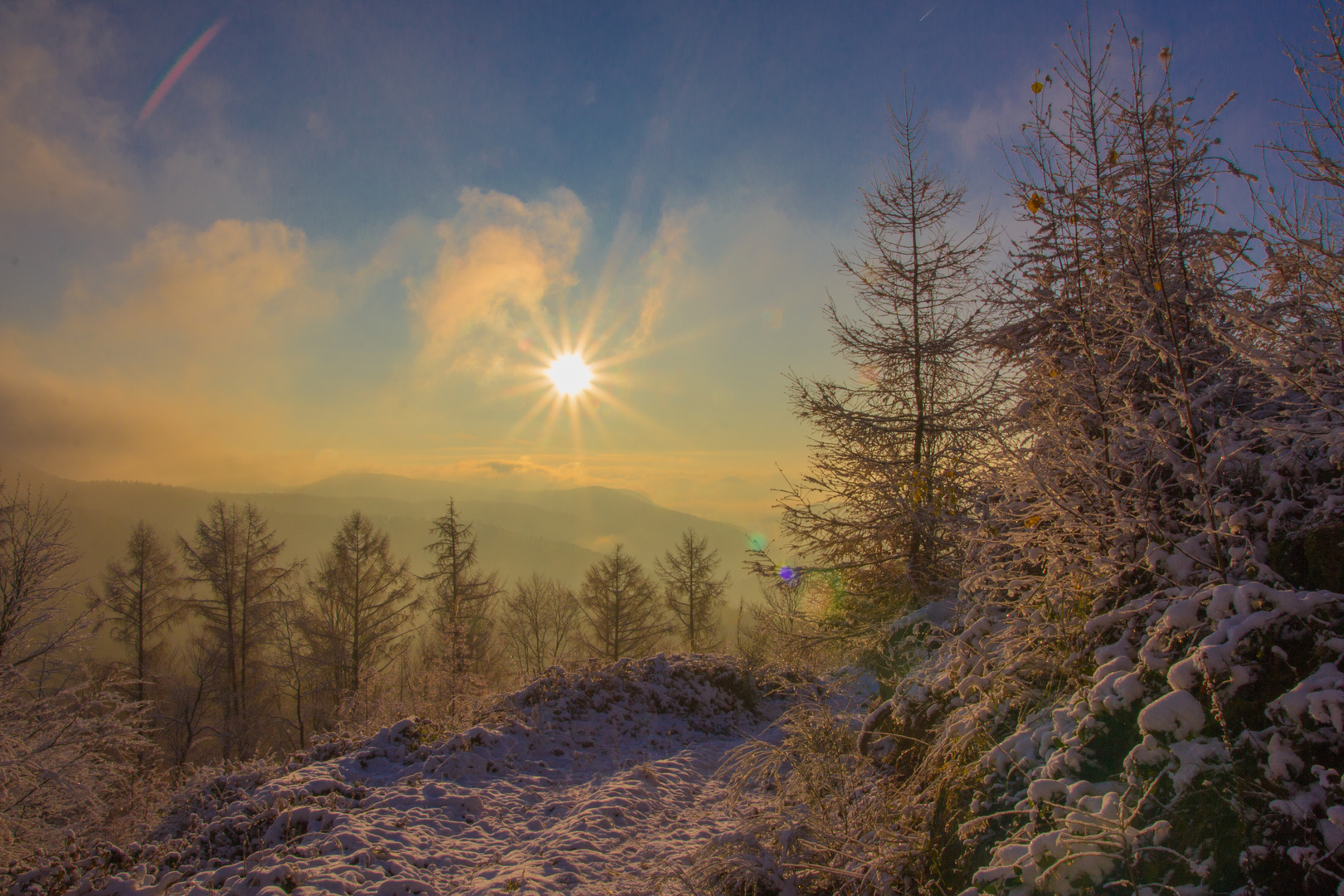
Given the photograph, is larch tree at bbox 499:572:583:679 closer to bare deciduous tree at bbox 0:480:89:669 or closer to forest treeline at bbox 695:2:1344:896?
bare deciduous tree at bbox 0:480:89:669

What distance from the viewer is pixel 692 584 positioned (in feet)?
88.8

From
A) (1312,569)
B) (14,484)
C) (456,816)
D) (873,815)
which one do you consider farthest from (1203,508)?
(14,484)

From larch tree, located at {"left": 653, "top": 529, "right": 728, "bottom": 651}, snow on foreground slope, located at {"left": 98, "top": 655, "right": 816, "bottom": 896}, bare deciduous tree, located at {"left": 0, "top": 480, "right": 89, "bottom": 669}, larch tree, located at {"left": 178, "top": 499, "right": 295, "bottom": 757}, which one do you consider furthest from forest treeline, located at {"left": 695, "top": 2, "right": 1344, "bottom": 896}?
larch tree, located at {"left": 178, "top": 499, "right": 295, "bottom": 757}

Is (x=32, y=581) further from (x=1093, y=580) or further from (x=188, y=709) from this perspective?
(x=1093, y=580)

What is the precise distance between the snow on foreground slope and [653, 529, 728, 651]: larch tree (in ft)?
53.7

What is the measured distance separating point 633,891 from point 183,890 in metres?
3.91

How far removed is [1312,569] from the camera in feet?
10.4

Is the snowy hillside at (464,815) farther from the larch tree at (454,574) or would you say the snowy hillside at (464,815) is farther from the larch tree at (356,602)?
the larch tree at (356,602)

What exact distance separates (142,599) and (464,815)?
81.3 feet

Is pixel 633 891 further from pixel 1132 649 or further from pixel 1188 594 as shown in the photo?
pixel 1188 594

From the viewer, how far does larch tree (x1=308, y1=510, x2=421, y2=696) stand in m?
21.9

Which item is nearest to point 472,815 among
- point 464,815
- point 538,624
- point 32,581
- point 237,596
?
point 464,815

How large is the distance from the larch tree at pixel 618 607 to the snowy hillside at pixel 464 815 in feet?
55.7

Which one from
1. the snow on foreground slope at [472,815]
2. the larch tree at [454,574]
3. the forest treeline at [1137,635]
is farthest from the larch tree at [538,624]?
the forest treeline at [1137,635]
